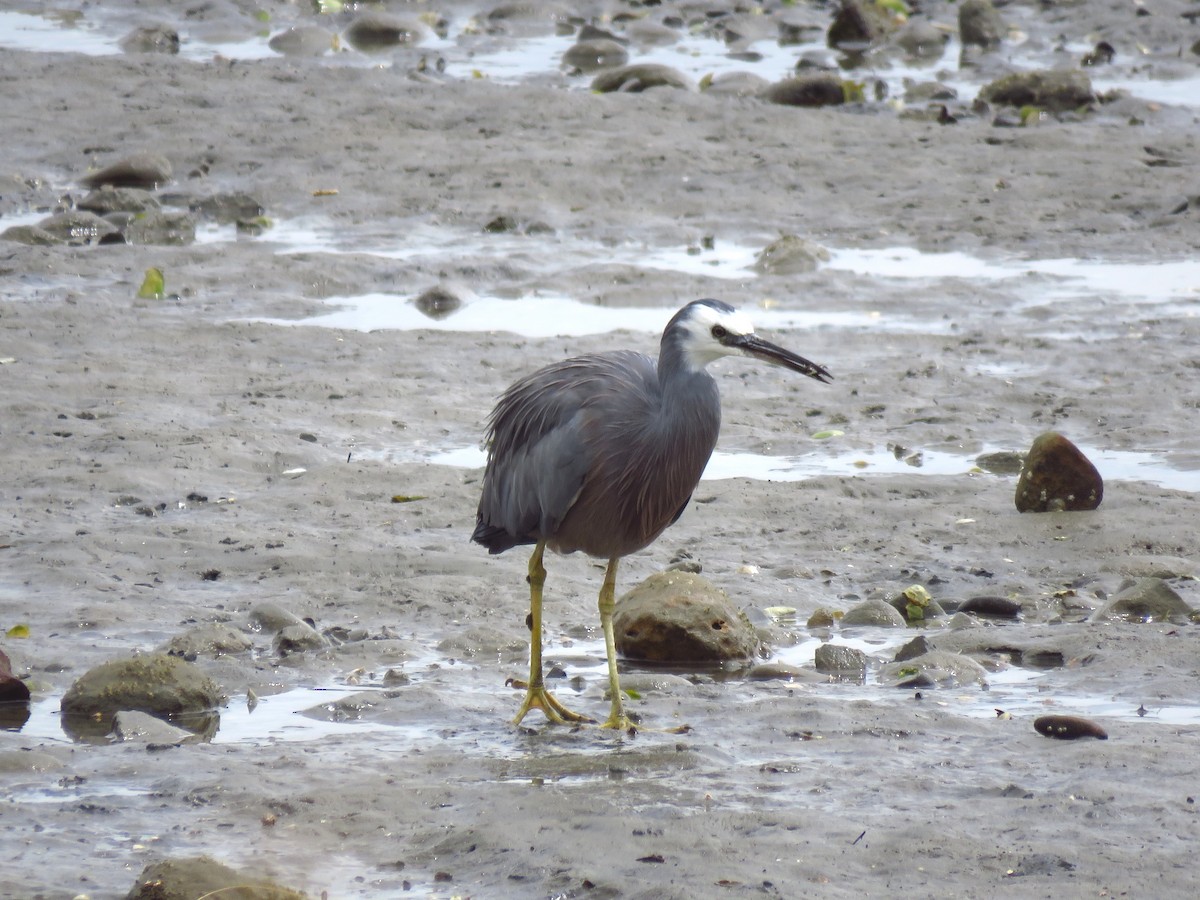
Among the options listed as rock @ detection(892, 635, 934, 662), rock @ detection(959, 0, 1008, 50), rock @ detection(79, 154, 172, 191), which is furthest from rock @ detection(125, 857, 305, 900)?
rock @ detection(959, 0, 1008, 50)

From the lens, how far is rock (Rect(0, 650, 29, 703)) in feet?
18.5

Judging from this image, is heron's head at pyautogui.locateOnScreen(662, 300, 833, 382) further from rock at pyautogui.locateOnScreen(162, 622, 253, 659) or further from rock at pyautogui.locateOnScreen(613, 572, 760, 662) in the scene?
rock at pyautogui.locateOnScreen(162, 622, 253, 659)

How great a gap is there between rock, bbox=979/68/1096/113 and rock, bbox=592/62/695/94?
8.93 feet

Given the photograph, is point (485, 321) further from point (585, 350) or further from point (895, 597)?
point (895, 597)

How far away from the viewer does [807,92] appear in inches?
608

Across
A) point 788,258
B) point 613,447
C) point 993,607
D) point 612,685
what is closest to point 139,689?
point 612,685

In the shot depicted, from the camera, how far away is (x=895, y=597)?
6820mm

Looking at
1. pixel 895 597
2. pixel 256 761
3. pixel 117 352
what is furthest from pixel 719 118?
pixel 256 761

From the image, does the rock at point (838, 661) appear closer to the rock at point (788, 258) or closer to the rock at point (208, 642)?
the rock at point (208, 642)

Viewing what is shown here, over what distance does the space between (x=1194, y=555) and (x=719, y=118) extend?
8235 millimetres

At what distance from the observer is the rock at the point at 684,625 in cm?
629

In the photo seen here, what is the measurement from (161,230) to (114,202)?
63 cm

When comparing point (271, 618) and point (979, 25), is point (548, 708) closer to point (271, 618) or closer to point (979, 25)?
point (271, 618)

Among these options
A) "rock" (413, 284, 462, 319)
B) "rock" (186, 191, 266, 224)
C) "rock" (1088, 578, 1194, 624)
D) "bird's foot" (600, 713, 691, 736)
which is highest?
"rock" (186, 191, 266, 224)
